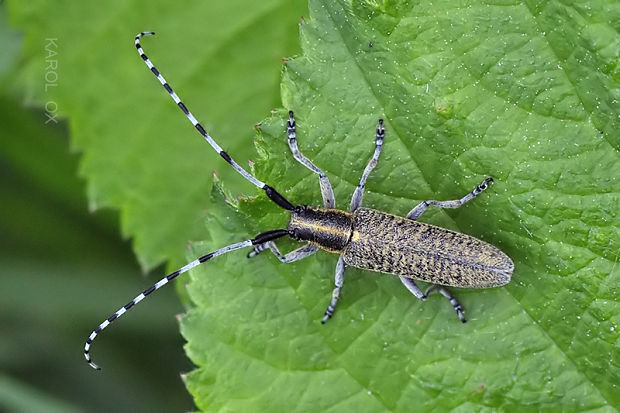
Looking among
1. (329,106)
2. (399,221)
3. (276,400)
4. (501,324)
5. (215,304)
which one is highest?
(329,106)

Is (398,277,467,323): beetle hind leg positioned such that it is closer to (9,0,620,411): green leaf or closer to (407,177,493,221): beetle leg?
(9,0,620,411): green leaf

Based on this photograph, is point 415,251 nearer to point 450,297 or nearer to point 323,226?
point 450,297

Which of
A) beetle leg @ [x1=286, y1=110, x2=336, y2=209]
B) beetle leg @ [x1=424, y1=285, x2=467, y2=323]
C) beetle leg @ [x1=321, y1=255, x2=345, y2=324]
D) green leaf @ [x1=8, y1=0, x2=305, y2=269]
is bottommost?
beetle leg @ [x1=424, y1=285, x2=467, y2=323]

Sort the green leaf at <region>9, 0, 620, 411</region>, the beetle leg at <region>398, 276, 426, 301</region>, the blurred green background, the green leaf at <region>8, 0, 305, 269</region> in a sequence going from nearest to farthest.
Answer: the green leaf at <region>9, 0, 620, 411</region>, the beetle leg at <region>398, 276, 426, 301</region>, the green leaf at <region>8, 0, 305, 269</region>, the blurred green background

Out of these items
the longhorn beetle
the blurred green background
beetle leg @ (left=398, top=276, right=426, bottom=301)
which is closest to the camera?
the longhorn beetle

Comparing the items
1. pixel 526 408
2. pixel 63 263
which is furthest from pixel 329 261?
pixel 63 263

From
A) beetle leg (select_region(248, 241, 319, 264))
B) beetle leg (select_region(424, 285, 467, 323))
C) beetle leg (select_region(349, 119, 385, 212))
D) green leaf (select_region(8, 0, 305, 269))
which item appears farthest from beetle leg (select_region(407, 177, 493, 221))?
green leaf (select_region(8, 0, 305, 269))

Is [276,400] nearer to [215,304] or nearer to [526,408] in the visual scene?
[215,304]

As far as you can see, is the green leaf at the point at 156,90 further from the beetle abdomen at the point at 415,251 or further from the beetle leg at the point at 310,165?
the beetle abdomen at the point at 415,251

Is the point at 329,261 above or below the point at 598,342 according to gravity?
above
